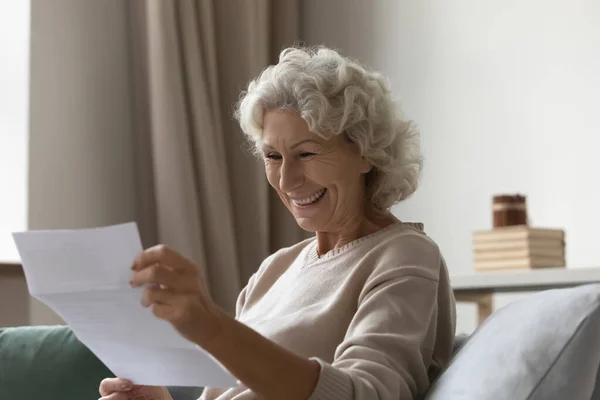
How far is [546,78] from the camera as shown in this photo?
2.79 m

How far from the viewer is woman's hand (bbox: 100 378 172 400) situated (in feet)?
5.10

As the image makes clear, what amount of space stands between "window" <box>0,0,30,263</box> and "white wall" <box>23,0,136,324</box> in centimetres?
3

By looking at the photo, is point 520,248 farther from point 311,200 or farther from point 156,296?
point 156,296

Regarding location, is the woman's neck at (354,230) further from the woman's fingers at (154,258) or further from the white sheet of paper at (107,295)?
the woman's fingers at (154,258)

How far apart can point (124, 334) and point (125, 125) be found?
215cm

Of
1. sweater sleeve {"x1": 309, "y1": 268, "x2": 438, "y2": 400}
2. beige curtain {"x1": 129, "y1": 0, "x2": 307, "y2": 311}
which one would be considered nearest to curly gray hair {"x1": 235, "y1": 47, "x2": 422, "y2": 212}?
sweater sleeve {"x1": 309, "y1": 268, "x2": 438, "y2": 400}

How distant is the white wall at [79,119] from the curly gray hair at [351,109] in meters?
1.45

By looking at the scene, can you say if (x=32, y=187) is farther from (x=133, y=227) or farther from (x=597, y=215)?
(x=133, y=227)

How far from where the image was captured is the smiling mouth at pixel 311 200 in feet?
5.55

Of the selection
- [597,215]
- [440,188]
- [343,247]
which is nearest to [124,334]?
[343,247]

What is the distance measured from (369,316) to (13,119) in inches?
75.9

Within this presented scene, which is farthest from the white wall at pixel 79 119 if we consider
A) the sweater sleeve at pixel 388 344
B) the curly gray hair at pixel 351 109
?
the sweater sleeve at pixel 388 344

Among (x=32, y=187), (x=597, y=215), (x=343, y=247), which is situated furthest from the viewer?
(x=32, y=187)

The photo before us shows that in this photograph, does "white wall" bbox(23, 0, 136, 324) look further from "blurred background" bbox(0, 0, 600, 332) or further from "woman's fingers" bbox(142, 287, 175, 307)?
"woman's fingers" bbox(142, 287, 175, 307)
